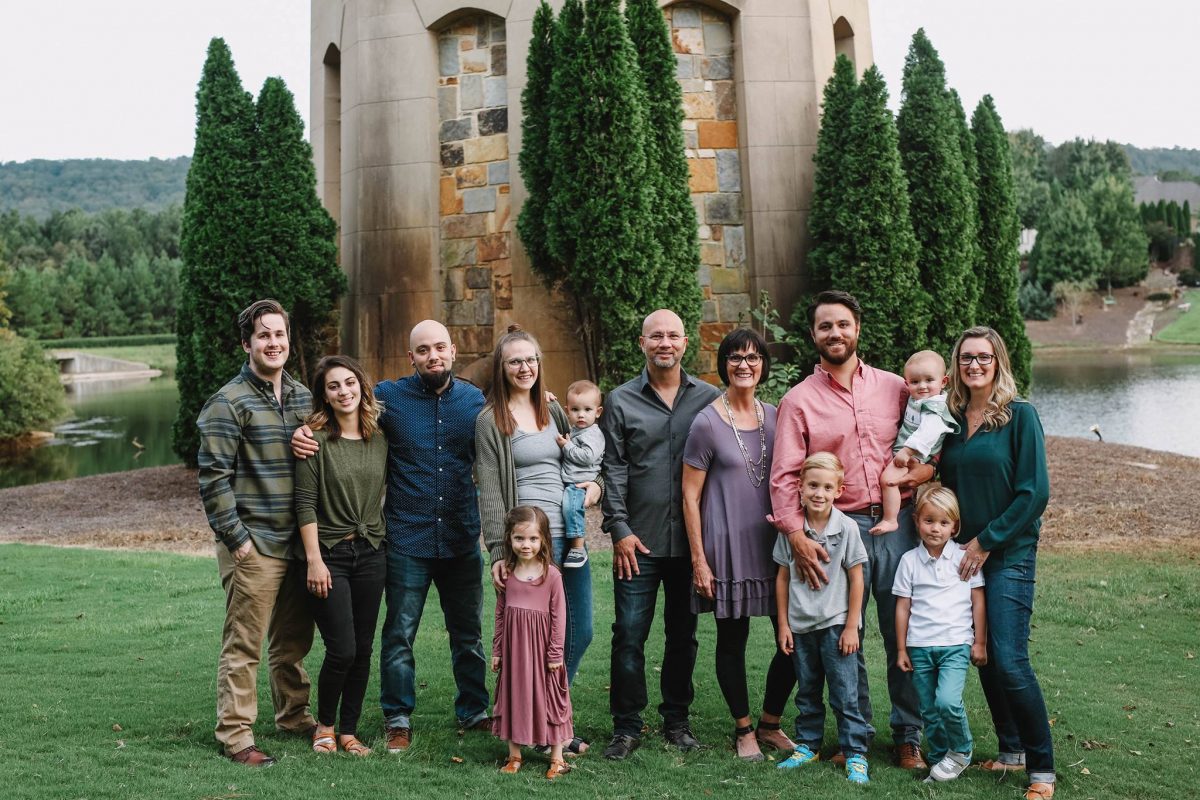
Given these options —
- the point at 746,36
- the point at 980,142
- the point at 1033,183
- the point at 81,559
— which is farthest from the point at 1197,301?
the point at 81,559

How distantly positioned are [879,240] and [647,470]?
6888 mm

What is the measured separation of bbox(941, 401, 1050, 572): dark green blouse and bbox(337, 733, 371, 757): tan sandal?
2.53 metres

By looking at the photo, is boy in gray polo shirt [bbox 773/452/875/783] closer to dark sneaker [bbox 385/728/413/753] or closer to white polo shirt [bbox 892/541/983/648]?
white polo shirt [bbox 892/541/983/648]

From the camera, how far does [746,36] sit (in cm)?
1045

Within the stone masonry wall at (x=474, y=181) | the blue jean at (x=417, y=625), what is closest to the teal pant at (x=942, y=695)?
the blue jean at (x=417, y=625)

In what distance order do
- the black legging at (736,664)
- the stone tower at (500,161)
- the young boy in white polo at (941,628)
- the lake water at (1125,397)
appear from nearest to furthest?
1. the young boy in white polo at (941,628)
2. the black legging at (736,664)
3. the stone tower at (500,161)
4. the lake water at (1125,397)

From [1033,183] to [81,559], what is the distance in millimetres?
57858

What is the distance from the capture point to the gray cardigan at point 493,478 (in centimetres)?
422

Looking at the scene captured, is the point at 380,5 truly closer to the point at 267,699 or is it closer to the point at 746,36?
the point at 746,36

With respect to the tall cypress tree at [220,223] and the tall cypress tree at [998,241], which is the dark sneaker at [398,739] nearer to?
the tall cypress tree at [220,223]

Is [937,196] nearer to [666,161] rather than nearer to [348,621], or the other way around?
[666,161]

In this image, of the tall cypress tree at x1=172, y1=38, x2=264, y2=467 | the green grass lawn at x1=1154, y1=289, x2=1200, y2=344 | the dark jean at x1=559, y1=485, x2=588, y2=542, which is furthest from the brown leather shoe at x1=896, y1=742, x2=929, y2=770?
the green grass lawn at x1=1154, y1=289, x2=1200, y2=344

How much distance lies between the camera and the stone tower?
1049 cm

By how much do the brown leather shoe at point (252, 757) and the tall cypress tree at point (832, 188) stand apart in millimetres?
7384
